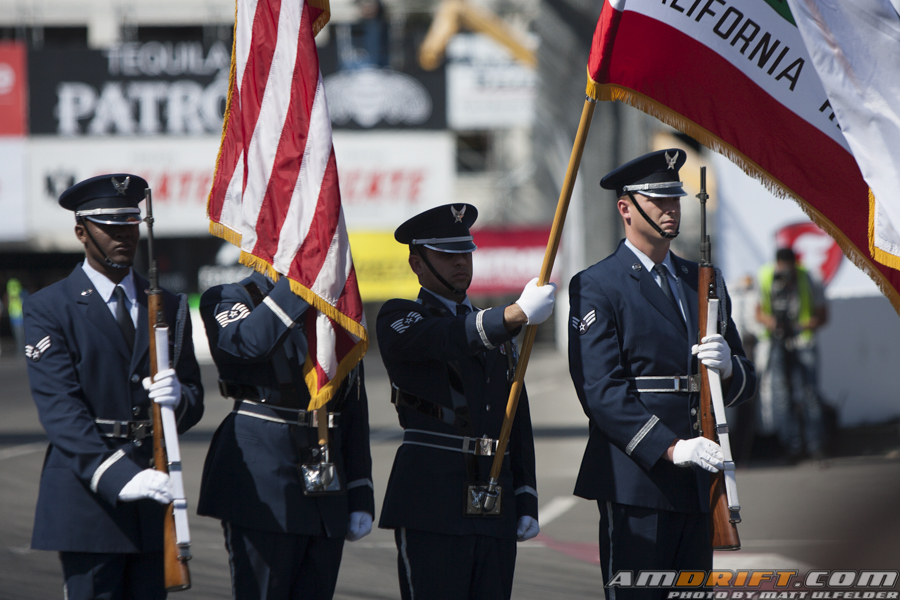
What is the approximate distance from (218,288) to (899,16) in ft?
8.73

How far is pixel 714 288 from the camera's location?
12.2 feet

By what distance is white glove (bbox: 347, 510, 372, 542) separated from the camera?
3889mm

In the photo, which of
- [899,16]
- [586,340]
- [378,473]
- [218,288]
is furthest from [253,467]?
[378,473]

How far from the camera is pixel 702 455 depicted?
350cm

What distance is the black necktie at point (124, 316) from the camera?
11.9ft

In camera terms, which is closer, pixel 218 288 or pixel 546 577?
pixel 218 288

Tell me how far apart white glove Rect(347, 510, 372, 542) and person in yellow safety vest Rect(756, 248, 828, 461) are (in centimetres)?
627

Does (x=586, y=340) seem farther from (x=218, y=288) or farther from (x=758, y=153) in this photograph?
(x=218, y=288)

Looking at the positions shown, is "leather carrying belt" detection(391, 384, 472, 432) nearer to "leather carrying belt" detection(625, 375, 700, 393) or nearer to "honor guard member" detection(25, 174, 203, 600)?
"leather carrying belt" detection(625, 375, 700, 393)

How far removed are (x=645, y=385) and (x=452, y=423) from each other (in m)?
0.70

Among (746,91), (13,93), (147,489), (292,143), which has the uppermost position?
(13,93)

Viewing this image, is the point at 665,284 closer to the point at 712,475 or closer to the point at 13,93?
the point at 712,475

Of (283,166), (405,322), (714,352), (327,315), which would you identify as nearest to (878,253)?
(714,352)

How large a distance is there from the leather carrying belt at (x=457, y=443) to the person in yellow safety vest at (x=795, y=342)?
20.1ft
